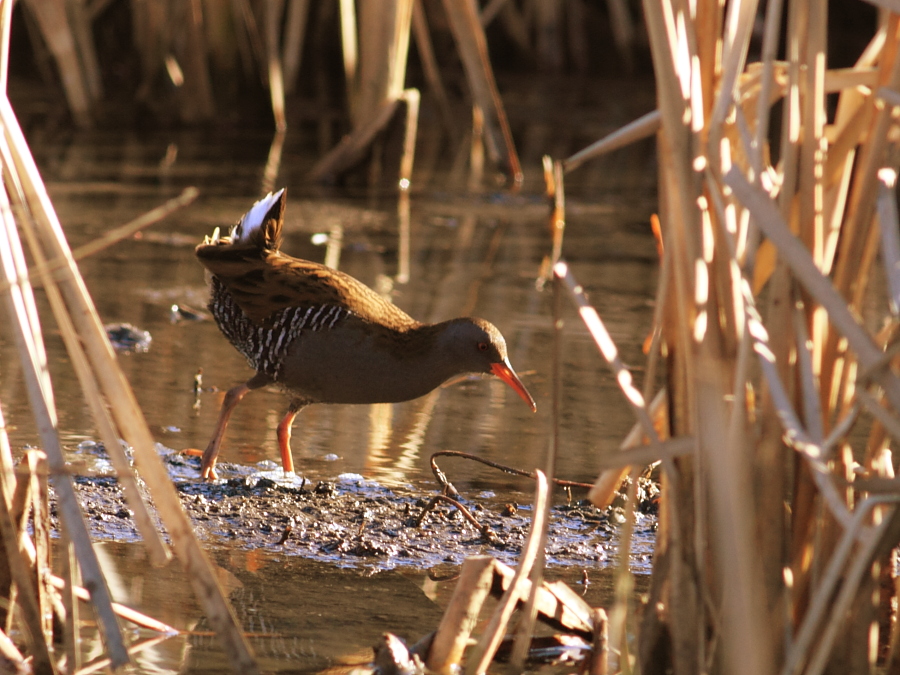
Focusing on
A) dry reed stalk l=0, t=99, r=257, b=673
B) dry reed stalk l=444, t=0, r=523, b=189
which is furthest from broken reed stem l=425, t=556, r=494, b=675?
dry reed stalk l=444, t=0, r=523, b=189

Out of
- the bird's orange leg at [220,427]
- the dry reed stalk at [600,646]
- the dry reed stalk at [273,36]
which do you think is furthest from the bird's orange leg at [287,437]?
the dry reed stalk at [273,36]

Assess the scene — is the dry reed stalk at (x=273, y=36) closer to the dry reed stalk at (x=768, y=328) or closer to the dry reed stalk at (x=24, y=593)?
the dry reed stalk at (x=768, y=328)

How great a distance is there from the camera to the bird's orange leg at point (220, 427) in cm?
356

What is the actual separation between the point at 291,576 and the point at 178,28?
7.72 metres

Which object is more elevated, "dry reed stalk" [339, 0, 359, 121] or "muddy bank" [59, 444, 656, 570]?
"dry reed stalk" [339, 0, 359, 121]

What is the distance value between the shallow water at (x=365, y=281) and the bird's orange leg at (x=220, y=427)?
0.38 ft

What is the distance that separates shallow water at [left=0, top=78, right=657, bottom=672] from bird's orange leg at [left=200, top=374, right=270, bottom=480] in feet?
0.38

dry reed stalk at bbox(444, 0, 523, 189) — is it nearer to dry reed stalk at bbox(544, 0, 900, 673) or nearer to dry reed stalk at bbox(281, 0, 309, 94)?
dry reed stalk at bbox(281, 0, 309, 94)

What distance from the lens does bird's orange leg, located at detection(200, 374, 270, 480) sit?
3.56 meters

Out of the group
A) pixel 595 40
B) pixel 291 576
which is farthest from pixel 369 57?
pixel 595 40

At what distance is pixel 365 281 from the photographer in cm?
609

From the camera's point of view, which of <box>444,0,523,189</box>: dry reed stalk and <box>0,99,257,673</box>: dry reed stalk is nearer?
<box>0,99,257,673</box>: dry reed stalk

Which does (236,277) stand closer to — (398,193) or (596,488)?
(596,488)

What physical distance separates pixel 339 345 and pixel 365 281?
220 cm
